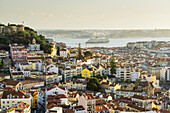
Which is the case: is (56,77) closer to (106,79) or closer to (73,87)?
(73,87)

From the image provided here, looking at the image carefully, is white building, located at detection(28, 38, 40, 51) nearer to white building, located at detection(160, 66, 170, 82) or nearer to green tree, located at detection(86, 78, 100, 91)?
green tree, located at detection(86, 78, 100, 91)

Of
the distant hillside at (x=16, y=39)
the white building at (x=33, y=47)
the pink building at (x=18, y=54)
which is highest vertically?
the distant hillside at (x=16, y=39)

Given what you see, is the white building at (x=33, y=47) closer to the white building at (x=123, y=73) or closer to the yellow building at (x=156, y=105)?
the white building at (x=123, y=73)

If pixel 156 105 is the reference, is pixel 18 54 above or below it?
above

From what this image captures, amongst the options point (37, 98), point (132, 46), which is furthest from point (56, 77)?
point (132, 46)

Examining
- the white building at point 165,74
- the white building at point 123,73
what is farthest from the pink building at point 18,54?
the white building at point 165,74

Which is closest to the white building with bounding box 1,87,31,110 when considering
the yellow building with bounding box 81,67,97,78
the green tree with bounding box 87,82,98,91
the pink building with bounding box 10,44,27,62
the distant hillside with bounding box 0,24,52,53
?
the green tree with bounding box 87,82,98,91

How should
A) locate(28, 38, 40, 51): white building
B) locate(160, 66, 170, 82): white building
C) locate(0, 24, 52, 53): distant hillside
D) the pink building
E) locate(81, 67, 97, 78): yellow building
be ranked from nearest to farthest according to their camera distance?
1. locate(81, 67, 97, 78): yellow building
2. the pink building
3. locate(160, 66, 170, 82): white building
4. locate(28, 38, 40, 51): white building
5. locate(0, 24, 52, 53): distant hillside

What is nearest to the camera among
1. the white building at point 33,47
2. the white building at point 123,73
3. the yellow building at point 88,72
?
the yellow building at point 88,72

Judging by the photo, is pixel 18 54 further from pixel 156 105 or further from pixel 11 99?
pixel 156 105

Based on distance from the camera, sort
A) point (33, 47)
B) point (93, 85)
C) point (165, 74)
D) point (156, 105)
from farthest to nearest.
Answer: point (33, 47) → point (165, 74) → point (93, 85) → point (156, 105)

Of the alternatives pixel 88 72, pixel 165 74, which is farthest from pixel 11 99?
pixel 165 74

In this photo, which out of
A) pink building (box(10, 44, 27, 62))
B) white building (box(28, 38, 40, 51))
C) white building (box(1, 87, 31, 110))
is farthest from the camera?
white building (box(28, 38, 40, 51))
